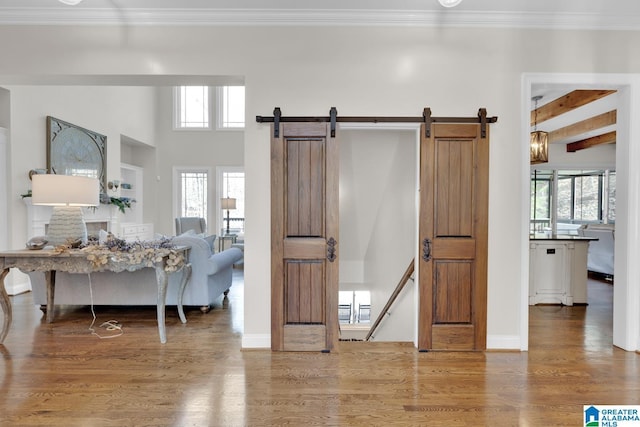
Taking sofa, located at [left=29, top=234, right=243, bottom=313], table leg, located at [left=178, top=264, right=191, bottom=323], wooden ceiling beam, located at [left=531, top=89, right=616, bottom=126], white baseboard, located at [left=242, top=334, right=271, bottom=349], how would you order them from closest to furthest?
white baseboard, located at [left=242, top=334, right=271, bottom=349], table leg, located at [left=178, top=264, right=191, bottom=323], sofa, located at [left=29, top=234, right=243, bottom=313], wooden ceiling beam, located at [left=531, top=89, right=616, bottom=126]

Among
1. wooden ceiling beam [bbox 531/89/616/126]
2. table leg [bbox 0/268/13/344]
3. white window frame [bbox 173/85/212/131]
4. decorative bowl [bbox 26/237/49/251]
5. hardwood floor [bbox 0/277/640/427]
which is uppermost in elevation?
white window frame [bbox 173/85/212/131]

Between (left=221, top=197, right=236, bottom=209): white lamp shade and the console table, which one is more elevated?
(left=221, top=197, right=236, bottom=209): white lamp shade

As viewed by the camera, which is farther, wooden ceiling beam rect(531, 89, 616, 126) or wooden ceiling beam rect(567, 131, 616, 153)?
wooden ceiling beam rect(567, 131, 616, 153)

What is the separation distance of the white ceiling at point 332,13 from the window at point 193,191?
650 cm

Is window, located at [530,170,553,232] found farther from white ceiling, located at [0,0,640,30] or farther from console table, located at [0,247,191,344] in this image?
console table, located at [0,247,191,344]

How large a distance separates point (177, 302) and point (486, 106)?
3.66m

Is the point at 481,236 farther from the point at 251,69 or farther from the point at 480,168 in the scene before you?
the point at 251,69

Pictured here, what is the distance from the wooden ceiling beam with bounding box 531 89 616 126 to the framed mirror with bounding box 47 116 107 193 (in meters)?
7.54

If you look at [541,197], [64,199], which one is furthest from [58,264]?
[541,197]

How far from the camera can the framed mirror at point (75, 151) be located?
18.6ft

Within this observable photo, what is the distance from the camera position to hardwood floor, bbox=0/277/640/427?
2166mm

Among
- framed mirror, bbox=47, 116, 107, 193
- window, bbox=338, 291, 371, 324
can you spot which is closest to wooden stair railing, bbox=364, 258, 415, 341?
window, bbox=338, 291, 371, 324

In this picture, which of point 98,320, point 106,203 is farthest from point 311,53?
point 106,203

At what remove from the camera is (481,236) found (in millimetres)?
3111
